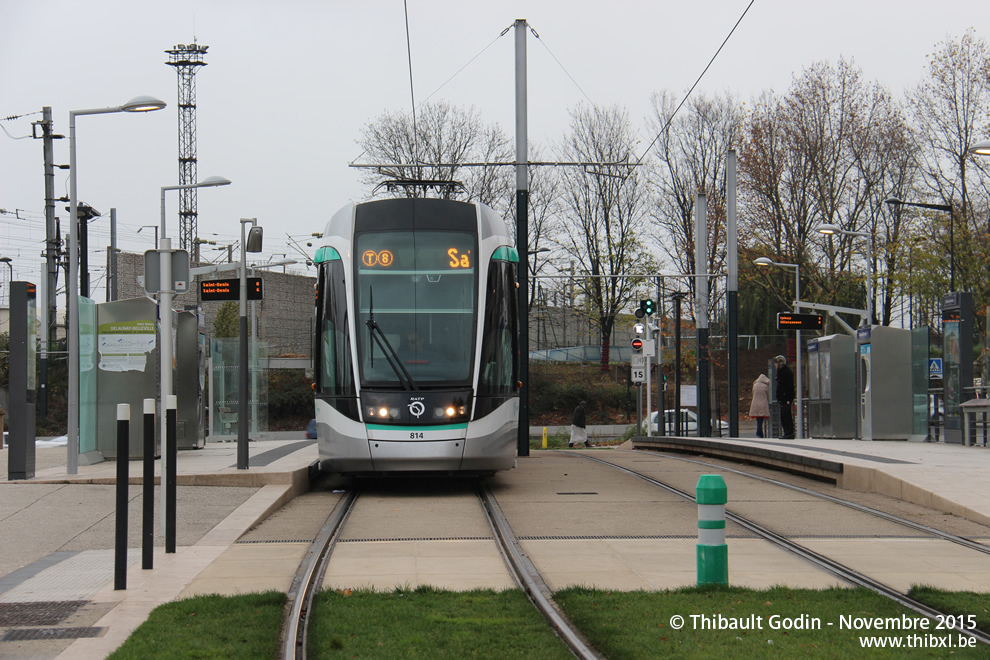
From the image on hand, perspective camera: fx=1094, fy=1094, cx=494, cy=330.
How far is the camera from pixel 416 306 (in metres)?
13.1

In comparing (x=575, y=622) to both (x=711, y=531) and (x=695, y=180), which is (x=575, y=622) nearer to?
(x=711, y=531)

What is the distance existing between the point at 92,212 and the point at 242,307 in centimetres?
2399

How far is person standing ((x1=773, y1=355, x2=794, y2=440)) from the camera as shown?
25.0 metres

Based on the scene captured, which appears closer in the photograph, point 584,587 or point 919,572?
point 584,587

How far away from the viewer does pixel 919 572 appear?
8.09 m

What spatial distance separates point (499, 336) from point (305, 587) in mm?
6181

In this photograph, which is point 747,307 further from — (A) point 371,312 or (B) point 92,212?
(A) point 371,312

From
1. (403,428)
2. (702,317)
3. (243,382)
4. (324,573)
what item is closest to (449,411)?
(403,428)

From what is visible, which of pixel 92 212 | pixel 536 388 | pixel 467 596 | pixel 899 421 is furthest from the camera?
pixel 536 388

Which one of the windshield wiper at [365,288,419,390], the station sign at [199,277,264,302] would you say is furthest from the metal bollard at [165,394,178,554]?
the station sign at [199,277,264,302]

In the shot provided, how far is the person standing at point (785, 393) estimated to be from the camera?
985 inches

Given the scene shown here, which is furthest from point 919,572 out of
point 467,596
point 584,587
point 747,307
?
point 747,307

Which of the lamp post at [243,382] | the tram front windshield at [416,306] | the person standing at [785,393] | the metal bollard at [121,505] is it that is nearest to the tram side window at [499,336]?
the tram front windshield at [416,306]

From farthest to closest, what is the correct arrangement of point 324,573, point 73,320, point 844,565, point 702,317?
point 702,317 → point 73,320 → point 844,565 → point 324,573
